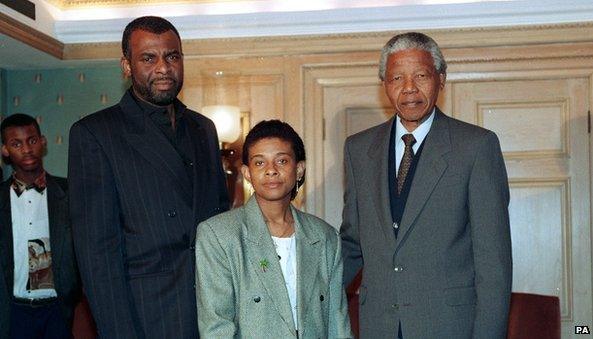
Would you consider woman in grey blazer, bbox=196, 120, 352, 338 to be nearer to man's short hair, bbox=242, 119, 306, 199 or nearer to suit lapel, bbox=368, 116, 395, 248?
man's short hair, bbox=242, 119, 306, 199

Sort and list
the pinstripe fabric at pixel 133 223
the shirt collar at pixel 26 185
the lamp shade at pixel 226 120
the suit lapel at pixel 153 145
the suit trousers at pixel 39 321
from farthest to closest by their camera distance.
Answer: the lamp shade at pixel 226 120 < the shirt collar at pixel 26 185 < the suit trousers at pixel 39 321 < the suit lapel at pixel 153 145 < the pinstripe fabric at pixel 133 223

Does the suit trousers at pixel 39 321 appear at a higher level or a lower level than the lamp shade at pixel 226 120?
lower

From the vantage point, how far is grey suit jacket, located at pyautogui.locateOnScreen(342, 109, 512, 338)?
240 cm

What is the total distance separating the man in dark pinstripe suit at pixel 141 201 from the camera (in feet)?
7.86

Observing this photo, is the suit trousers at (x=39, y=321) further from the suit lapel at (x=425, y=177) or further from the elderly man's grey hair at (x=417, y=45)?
the elderly man's grey hair at (x=417, y=45)

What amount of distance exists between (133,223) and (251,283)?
1.23ft

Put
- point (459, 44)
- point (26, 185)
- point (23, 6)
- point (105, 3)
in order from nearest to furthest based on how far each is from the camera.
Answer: point (26, 185)
point (23, 6)
point (459, 44)
point (105, 3)

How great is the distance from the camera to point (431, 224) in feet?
8.00

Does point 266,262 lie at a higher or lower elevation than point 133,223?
lower

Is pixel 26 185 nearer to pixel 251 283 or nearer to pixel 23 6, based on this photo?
pixel 23 6

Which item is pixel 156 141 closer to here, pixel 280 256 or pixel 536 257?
pixel 280 256

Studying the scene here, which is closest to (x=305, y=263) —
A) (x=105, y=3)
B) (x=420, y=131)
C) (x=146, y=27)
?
(x=420, y=131)

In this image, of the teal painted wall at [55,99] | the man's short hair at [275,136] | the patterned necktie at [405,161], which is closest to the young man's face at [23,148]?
the teal painted wall at [55,99]

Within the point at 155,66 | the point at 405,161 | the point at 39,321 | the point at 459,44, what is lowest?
the point at 39,321
